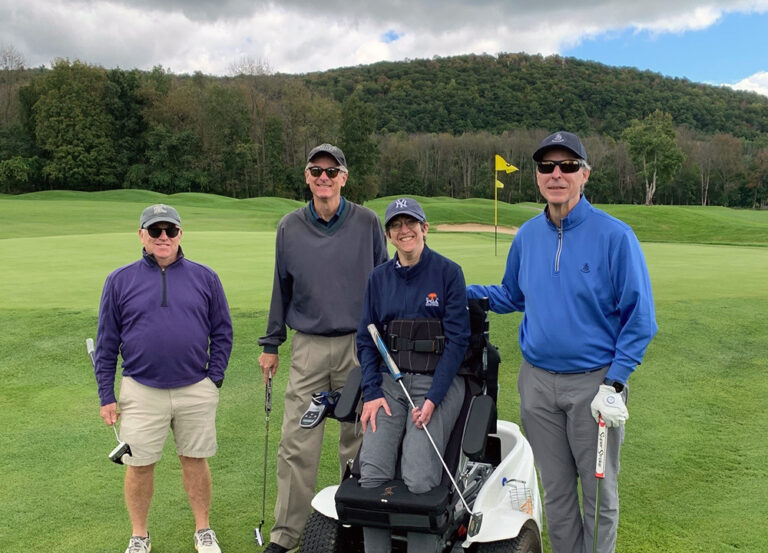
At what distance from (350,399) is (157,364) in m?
1.12

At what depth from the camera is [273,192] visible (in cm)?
6184

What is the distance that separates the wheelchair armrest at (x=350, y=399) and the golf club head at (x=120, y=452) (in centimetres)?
120

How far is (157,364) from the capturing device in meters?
3.42

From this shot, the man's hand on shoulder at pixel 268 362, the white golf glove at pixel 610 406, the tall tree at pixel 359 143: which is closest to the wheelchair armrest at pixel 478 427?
the white golf glove at pixel 610 406

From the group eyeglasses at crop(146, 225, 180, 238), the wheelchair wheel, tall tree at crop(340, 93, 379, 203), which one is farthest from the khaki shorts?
tall tree at crop(340, 93, 379, 203)

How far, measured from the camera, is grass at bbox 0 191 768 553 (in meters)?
3.63

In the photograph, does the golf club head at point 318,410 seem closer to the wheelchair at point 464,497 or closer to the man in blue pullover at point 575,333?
the wheelchair at point 464,497

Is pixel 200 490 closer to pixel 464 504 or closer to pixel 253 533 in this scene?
pixel 253 533

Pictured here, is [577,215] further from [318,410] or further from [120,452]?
[120,452]

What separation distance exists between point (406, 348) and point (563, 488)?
1.03 m

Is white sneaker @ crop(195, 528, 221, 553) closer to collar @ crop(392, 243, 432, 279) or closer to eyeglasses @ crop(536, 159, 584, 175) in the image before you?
collar @ crop(392, 243, 432, 279)

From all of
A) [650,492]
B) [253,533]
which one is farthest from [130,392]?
[650,492]

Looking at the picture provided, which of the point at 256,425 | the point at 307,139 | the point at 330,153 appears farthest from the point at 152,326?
the point at 307,139

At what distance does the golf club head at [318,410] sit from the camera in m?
3.22
